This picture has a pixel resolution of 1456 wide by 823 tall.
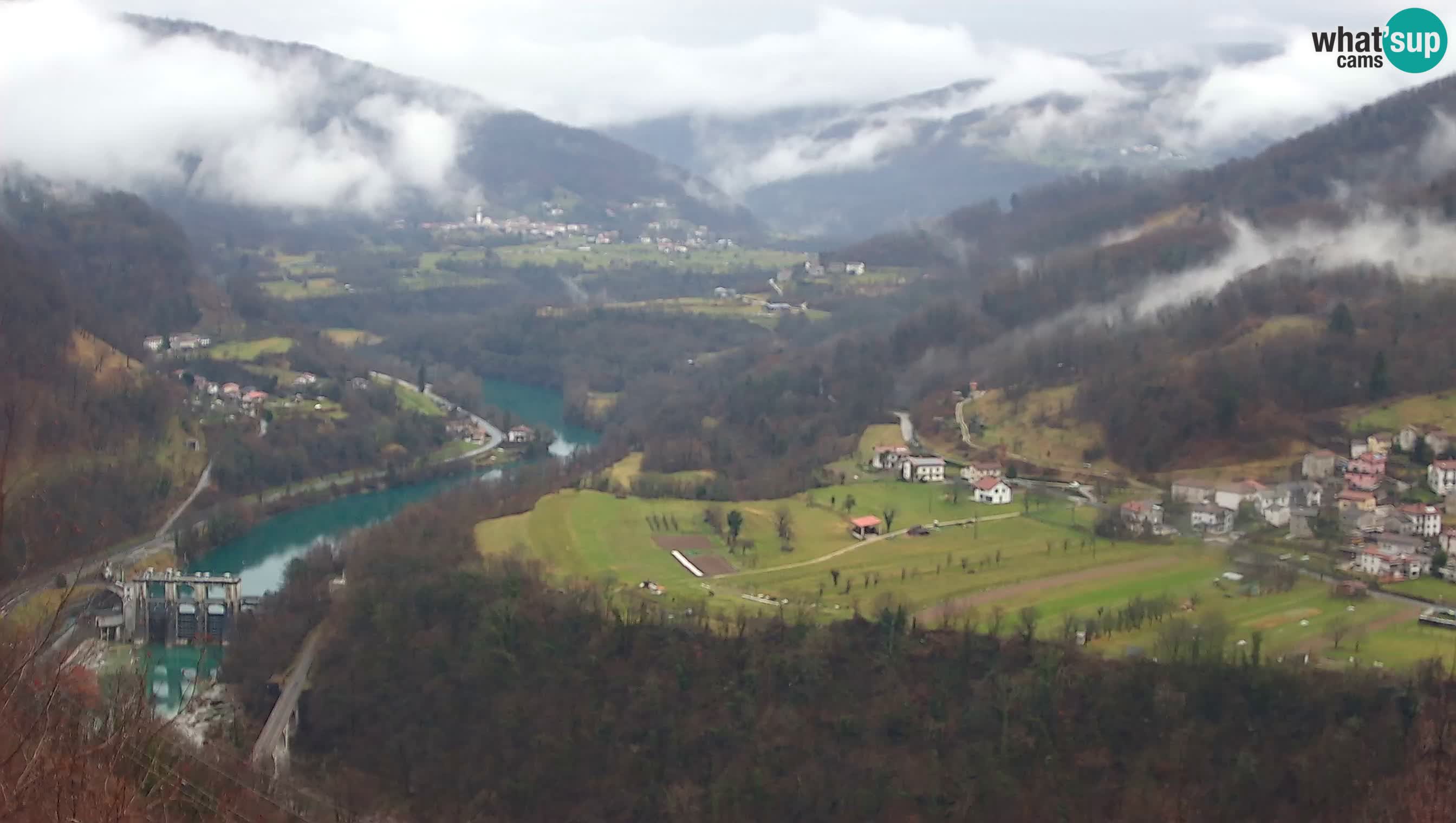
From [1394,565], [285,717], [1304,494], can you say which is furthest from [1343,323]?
[285,717]

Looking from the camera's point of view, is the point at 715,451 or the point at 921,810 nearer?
the point at 921,810

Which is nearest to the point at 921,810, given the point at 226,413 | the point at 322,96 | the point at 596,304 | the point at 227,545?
the point at 227,545

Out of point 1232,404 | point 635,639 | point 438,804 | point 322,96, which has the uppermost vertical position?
point 322,96

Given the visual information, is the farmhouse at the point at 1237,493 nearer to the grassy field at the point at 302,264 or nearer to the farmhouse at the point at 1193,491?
the farmhouse at the point at 1193,491

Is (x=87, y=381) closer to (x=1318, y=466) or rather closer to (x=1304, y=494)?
(x=1304, y=494)

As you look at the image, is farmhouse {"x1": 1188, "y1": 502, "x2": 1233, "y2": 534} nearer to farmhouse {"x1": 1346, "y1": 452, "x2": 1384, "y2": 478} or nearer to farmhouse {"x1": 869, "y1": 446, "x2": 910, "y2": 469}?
farmhouse {"x1": 1346, "y1": 452, "x2": 1384, "y2": 478}

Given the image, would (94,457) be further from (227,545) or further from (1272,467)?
(1272,467)
